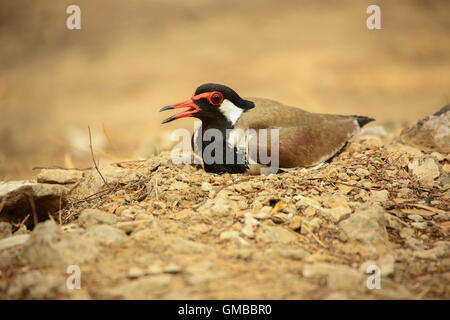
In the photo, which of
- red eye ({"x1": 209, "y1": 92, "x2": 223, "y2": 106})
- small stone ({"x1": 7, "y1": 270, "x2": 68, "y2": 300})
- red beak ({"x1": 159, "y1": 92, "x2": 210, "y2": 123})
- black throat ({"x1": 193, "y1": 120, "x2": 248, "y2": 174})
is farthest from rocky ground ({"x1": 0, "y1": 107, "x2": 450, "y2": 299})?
red eye ({"x1": 209, "y1": 92, "x2": 223, "y2": 106})

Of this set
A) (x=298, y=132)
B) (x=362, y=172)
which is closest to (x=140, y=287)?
(x=362, y=172)

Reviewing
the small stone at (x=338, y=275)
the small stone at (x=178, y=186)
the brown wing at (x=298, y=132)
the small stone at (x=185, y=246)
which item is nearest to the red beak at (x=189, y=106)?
the brown wing at (x=298, y=132)

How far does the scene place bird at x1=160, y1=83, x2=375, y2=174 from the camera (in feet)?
13.5

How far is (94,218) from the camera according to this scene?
3014 millimetres

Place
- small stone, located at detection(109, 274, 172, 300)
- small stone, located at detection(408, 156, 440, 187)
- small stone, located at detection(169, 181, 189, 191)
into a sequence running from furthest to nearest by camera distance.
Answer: small stone, located at detection(408, 156, 440, 187) → small stone, located at detection(169, 181, 189, 191) → small stone, located at detection(109, 274, 172, 300)

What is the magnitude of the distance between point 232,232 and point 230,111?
1708mm

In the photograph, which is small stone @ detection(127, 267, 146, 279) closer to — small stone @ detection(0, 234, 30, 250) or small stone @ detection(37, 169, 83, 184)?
small stone @ detection(0, 234, 30, 250)

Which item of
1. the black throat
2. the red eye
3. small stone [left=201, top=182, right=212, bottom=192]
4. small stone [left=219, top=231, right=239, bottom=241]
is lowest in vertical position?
small stone [left=219, top=231, right=239, bottom=241]

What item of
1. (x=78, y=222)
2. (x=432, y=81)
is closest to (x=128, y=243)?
(x=78, y=222)

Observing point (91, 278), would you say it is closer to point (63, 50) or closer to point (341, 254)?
point (341, 254)

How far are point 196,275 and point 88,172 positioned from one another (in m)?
2.20

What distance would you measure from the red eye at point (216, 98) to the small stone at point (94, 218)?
5.27 ft

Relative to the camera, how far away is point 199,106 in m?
4.20

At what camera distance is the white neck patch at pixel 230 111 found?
4.23 meters
